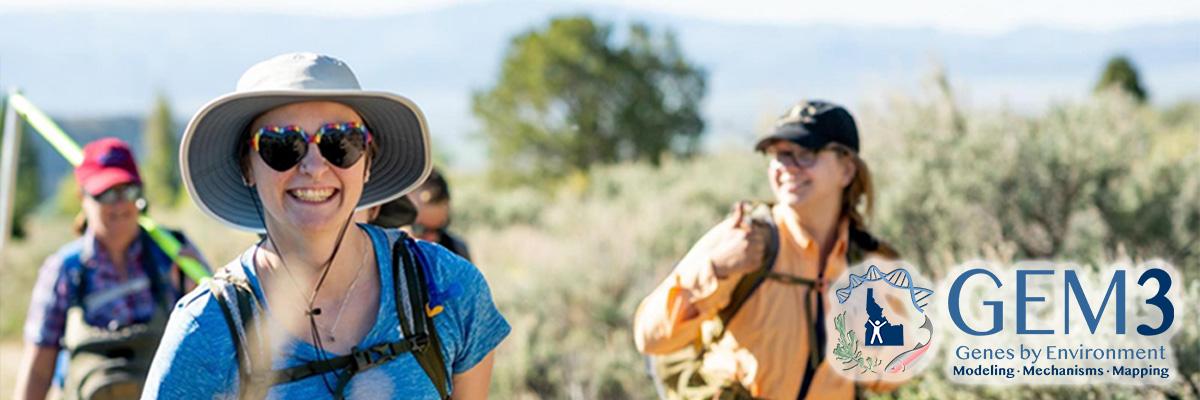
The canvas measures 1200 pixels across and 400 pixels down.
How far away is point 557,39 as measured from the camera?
2902cm

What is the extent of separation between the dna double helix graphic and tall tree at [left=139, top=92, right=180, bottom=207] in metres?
39.3

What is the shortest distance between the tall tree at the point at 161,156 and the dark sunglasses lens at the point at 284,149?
40.4m

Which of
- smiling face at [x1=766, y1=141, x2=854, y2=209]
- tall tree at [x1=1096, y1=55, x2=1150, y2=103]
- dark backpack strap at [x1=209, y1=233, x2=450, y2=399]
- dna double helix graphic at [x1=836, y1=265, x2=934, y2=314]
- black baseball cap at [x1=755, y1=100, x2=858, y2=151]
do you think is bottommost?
dna double helix graphic at [x1=836, y1=265, x2=934, y2=314]

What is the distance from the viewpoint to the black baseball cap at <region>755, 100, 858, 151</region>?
12.9 feet

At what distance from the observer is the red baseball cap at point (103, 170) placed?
467 centimetres

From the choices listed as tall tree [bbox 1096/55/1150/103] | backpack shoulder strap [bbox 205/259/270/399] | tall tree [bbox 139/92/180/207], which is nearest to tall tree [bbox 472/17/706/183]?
tall tree [bbox 1096/55/1150/103]

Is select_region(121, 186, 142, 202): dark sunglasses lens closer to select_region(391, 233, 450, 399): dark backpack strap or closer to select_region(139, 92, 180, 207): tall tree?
select_region(391, 233, 450, 399): dark backpack strap

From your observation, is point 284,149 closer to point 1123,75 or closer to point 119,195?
point 119,195

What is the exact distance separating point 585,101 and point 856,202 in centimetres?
2447

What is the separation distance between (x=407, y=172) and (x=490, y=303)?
1.20 ft

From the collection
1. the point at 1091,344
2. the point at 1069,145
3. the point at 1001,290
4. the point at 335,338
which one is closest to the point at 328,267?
the point at 335,338

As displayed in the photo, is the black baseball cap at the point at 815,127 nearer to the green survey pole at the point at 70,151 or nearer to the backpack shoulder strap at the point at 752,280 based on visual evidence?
the backpack shoulder strap at the point at 752,280

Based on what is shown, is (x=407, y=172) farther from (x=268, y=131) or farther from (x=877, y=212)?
(x=877, y=212)

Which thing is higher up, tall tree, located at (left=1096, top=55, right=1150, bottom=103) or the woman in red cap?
tall tree, located at (left=1096, top=55, right=1150, bottom=103)
